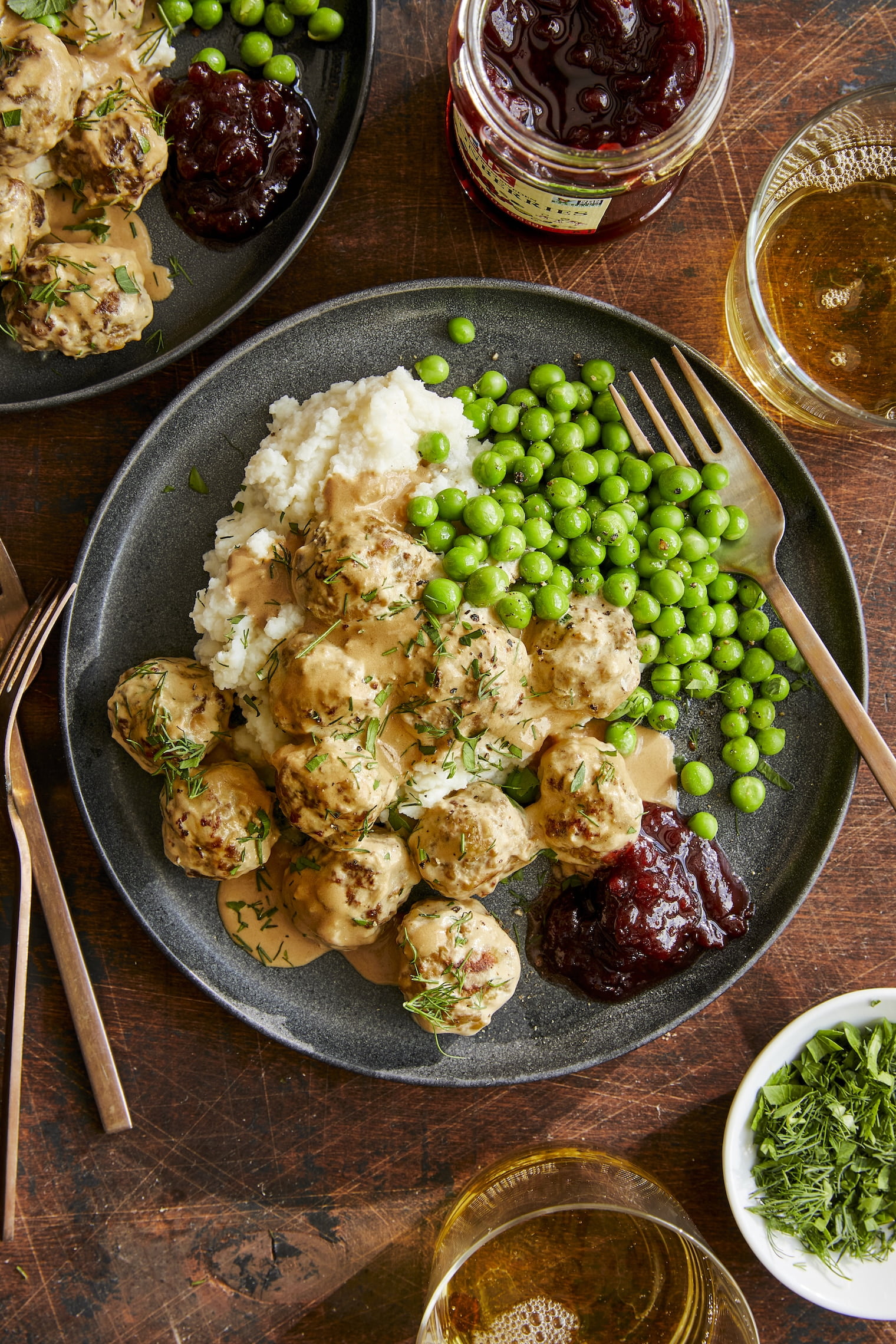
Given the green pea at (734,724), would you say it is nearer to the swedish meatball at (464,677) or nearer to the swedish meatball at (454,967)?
the swedish meatball at (464,677)

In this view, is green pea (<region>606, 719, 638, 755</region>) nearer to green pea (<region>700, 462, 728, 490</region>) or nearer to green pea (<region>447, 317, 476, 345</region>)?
green pea (<region>700, 462, 728, 490</region>)

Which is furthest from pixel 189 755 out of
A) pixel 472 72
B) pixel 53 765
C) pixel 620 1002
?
pixel 472 72

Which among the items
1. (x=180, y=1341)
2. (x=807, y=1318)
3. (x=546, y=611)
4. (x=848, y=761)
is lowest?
(x=180, y=1341)

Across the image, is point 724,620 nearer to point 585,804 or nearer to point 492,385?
point 585,804

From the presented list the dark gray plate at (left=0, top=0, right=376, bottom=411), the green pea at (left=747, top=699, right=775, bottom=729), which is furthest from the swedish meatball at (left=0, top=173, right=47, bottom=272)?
the green pea at (left=747, top=699, right=775, bottom=729)

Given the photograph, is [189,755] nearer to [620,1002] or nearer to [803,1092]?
[620,1002]

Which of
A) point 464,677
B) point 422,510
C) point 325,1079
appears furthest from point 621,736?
point 325,1079
